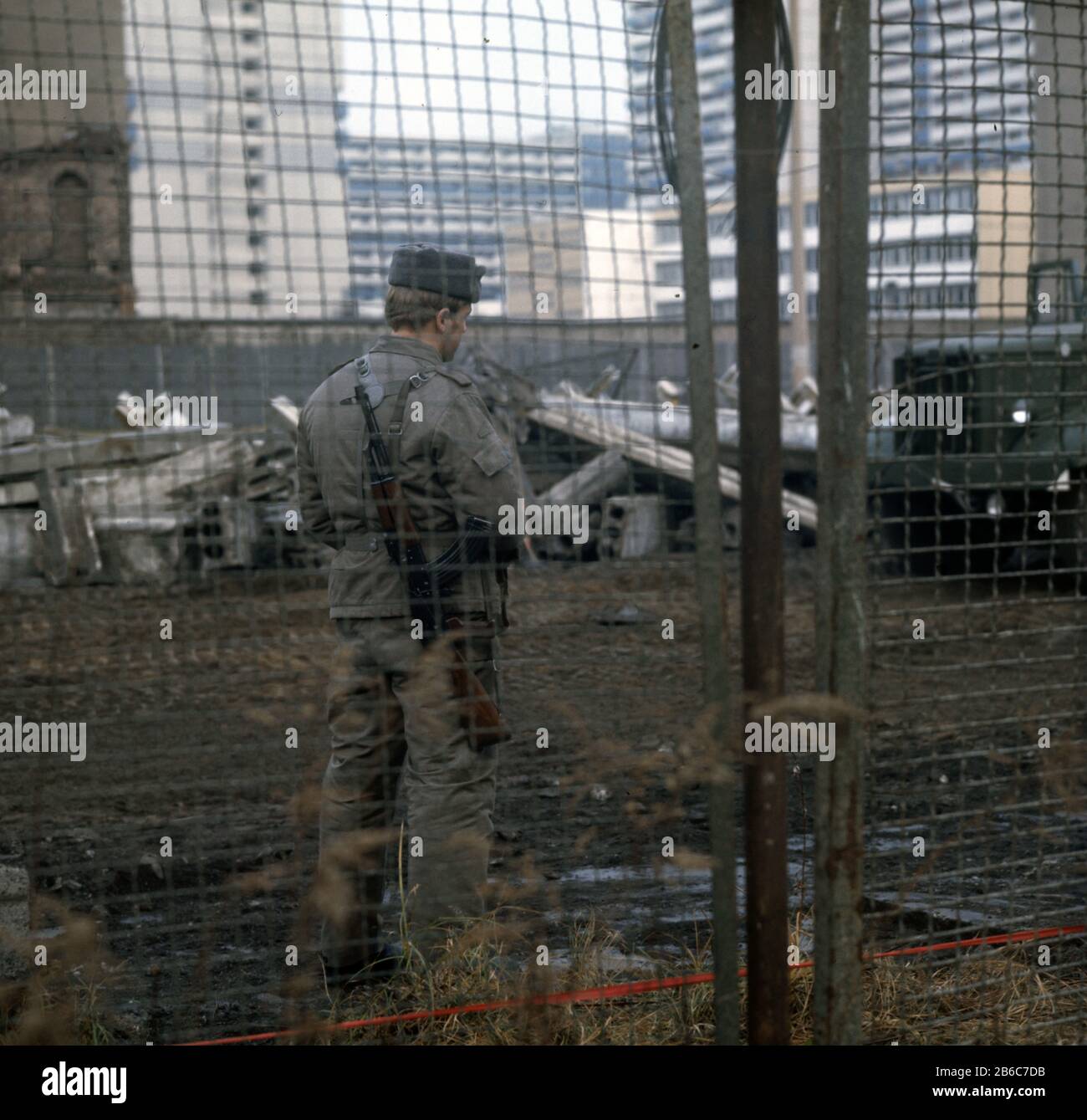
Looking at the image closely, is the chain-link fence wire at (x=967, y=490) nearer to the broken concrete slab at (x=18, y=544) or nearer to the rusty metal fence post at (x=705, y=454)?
the rusty metal fence post at (x=705, y=454)

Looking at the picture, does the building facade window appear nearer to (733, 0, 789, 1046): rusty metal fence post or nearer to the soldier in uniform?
the soldier in uniform

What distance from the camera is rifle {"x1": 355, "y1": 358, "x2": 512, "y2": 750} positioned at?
137 inches

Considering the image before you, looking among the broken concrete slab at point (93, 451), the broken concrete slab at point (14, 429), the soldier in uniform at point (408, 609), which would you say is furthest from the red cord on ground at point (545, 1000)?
the broken concrete slab at point (14, 429)

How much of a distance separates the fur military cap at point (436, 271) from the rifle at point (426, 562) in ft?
1.01

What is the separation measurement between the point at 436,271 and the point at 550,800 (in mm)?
3049

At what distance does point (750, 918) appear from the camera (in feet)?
8.73

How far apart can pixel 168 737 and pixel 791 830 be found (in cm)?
357

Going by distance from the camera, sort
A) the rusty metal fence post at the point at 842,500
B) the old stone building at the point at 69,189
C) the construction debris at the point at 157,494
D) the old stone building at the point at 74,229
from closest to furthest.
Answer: the rusty metal fence post at the point at 842,500 < the old stone building at the point at 69,189 < the old stone building at the point at 74,229 < the construction debris at the point at 157,494

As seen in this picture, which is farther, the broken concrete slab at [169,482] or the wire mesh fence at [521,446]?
the broken concrete slab at [169,482]

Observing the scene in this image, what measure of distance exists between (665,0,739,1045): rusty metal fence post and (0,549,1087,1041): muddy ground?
12 centimetres

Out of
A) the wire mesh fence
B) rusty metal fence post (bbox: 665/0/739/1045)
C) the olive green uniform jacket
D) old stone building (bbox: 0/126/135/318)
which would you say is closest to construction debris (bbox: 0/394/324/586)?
the wire mesh fence

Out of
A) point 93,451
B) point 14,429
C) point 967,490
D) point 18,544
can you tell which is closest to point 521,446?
point 967,490

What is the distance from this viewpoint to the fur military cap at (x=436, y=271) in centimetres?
349
